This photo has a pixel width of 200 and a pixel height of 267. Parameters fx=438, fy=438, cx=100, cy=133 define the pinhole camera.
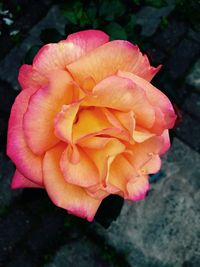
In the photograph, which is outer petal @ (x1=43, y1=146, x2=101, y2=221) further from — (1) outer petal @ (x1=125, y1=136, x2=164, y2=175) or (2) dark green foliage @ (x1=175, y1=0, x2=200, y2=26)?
(2) dark green foliage @ (x1=175, y1=0, x2=200, y2=26)

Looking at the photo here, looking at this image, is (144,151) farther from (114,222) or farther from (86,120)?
(114,222)

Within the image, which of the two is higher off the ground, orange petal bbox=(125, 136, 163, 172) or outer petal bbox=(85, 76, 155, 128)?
outer petal bbox=(85, 76, 155, 128)

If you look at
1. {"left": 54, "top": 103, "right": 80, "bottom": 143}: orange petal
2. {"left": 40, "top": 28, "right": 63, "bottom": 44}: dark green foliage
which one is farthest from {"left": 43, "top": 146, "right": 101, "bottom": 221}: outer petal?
{"left": 40, "top": 28, "right": 63, "bottom": 44}: dark green foliage

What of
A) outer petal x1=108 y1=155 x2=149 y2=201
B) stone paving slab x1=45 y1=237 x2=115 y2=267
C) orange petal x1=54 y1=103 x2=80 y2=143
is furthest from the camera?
stone paving slab x1=45 y1=237 x2=115 y2=267

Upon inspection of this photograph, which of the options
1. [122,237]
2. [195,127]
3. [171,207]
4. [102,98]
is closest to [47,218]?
[122,237]

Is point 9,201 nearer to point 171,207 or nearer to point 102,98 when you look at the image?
point 171,207
